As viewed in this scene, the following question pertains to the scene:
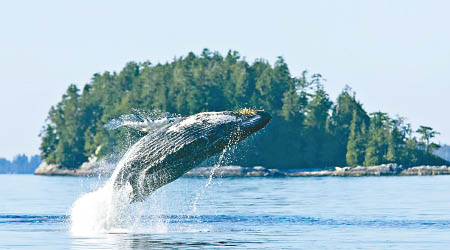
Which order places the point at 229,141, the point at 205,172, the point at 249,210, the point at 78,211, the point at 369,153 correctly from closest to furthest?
the point at 229,141, the point at 78,211, the point at 249,210, the point at 205,172, the point at 369,153

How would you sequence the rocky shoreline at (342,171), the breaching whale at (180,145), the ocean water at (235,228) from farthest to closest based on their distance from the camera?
the rocky shoreline at (342,171), the ocean water at (235,228), the breaching whale at (180,145)

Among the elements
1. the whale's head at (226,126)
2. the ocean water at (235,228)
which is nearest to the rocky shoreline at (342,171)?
the ocean water at (235,228)

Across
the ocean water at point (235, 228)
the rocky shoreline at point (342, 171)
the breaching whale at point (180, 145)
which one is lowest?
the ocean water at point (235, 228)

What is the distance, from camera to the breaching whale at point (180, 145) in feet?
98.2

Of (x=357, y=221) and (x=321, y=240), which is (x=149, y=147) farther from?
(x=357, y=221)

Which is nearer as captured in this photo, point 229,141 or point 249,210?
point 229,141

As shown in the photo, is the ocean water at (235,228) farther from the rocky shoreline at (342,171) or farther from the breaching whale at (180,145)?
the rocky shoreline at (342,171)

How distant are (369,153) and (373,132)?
30.1 ft

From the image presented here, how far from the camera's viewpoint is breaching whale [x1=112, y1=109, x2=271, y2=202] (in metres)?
29.9

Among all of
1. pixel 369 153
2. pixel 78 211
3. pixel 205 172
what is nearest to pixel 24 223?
pixel 78 211

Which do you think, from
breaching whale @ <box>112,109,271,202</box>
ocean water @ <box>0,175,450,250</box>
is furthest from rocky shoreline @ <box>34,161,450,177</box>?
breaching whale @ <box>112,109,271,202</box>

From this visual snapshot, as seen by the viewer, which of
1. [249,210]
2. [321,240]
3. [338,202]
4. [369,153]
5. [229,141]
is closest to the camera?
[229,141]

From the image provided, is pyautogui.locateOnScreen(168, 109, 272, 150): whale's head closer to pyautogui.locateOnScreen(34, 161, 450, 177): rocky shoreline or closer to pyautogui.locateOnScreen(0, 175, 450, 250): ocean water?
pyautogui.locateOnScreen(0, 175, 450, 250): ocean water

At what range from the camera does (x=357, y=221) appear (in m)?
41.6
